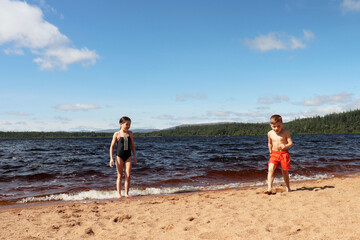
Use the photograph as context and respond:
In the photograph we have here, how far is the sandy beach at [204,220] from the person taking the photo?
3.90m

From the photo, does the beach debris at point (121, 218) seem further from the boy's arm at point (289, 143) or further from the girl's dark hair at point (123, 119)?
the boy's arm at point (289, 143)

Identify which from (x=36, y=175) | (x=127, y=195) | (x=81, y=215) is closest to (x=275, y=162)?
(x=127, y=195)

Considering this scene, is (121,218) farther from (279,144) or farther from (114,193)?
(279,144)

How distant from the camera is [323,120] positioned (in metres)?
140

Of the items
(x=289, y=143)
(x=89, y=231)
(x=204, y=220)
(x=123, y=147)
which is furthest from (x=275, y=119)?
(x=89, y=231)

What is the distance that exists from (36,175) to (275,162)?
1078 centimetres

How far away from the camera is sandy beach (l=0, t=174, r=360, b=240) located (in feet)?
12.8

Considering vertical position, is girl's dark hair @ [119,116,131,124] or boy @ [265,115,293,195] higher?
girl's dark hair @ [119,116,131,124]

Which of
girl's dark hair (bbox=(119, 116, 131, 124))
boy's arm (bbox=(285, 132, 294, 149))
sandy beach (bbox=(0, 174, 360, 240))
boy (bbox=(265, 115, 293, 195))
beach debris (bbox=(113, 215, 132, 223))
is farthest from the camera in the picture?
girl's dark hair (bbox=(119, 116, 131, 124))

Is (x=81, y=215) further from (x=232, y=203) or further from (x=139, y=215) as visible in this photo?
(x=232, y=203)

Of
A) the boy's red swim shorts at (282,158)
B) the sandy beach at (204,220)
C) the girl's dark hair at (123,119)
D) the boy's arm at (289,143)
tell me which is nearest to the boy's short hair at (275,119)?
the boy's arm at (289,143)

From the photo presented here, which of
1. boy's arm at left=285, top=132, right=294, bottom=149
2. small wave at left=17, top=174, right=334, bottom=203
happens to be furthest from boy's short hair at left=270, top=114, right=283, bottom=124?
small wave at left=17, top=174, right=334, bottom=203

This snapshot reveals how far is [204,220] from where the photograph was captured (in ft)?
15.1

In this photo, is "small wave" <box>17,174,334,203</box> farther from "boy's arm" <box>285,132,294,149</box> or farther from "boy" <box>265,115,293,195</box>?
"boy's arm" <box>285,132,294,149</box>
